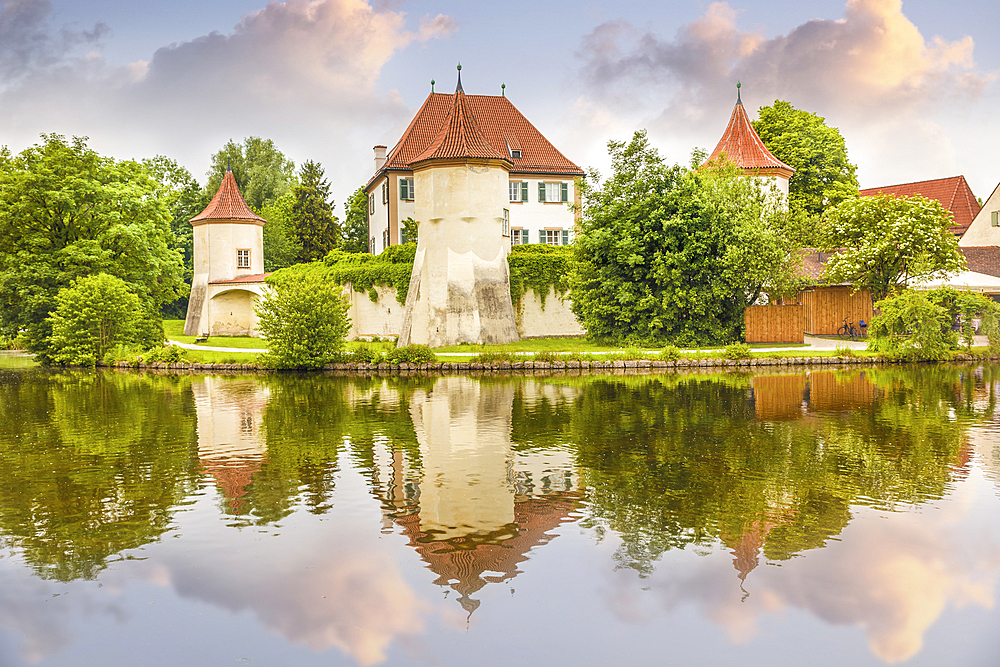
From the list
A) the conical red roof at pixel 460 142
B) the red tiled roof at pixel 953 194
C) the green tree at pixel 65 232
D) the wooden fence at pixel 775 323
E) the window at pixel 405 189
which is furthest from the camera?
the red tiled roof at pixel 953 194

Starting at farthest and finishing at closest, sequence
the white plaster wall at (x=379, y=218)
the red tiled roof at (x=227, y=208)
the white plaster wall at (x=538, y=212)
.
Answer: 1. the red tiled roof at (x=227, y=208)
2. the white plaster wall at (x=538, y=212)
3. the white plaster wall at (x=379, y=218)

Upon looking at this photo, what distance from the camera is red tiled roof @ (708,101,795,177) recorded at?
4206cm

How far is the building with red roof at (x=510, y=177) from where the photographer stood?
144ft

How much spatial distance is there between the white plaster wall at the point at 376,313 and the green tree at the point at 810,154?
23815 mm

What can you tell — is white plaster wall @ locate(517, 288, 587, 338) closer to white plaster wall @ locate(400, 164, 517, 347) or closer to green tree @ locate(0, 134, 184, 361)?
white plaster wall @ locate(400, 164, 517, 347)

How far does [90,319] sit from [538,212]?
24402mm

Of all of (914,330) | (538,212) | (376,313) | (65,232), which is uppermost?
(538,212)

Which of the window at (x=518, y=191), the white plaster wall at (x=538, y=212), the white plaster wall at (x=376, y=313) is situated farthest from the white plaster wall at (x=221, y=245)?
the white plaster wall at (x=538, y=212)

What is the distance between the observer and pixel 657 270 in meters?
32.5

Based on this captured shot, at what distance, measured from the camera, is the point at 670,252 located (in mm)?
32500

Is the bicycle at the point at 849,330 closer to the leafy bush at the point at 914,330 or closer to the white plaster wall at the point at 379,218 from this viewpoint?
the leafy bush at the point at 914,330

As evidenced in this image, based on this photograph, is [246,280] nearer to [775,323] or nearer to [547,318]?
[547,318]

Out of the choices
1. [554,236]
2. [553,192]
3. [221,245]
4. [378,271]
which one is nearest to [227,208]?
[221,245]

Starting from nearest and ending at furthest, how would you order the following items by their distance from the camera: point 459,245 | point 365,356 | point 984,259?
point 365,356, point 459,245, point 984,259
